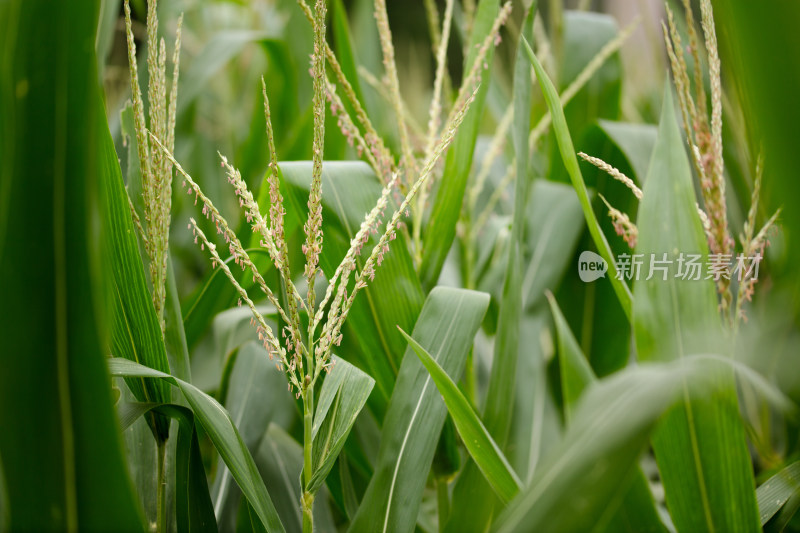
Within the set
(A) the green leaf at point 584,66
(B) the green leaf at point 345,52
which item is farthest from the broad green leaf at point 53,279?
(A) the green leaf at point 584,66

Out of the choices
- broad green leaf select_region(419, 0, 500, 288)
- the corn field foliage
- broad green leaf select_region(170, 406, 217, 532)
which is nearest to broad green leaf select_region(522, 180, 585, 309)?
the corn field foliage

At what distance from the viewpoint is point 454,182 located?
475 millimetres

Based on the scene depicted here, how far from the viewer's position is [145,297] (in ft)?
1.14

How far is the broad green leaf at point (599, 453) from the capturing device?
0.20m

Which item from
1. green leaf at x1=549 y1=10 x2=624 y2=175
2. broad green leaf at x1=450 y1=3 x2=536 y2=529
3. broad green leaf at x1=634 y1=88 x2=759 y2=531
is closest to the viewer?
broad green leaf at x1=634 y1=88 x2=759 y2=531

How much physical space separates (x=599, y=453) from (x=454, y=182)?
31 cm

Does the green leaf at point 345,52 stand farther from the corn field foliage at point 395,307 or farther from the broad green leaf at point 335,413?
the broad green leaf at point 335,413

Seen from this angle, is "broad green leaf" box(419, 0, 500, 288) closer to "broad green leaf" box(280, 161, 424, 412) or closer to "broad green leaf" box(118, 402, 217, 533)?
"broad green leaf" box(280, 161, 424, 412)

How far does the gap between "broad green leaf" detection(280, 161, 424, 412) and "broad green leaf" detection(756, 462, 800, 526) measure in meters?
0.26

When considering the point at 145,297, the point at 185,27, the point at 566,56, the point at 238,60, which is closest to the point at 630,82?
the point at 566,56

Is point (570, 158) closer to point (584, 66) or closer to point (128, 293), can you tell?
point (128, 293)

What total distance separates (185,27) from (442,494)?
1.22 meters

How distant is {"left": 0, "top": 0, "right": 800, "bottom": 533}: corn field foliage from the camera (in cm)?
21

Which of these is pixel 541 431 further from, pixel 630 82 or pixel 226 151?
pixel 630 82
